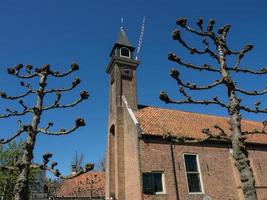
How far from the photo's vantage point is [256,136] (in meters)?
21.0

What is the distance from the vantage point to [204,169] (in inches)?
675

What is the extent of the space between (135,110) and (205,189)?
7553 millimetres

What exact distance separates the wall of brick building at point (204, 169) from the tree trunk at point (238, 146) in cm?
976

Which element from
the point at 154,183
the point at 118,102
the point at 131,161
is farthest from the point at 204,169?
the point at 118,102

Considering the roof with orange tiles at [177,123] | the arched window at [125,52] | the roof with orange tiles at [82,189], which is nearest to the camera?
the roof with orange tiles at [177,123]

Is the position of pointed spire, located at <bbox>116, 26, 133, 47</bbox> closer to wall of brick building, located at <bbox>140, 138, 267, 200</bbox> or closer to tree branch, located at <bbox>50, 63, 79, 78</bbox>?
wall of brick building, located at <bbox>140, 138, 267, 200</bbox>

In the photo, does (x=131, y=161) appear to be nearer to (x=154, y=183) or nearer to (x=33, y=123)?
(x=154, y=183)

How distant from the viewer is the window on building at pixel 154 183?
15086 mm

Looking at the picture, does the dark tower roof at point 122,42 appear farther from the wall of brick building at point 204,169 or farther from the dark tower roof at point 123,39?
the wall of brick building at point 204,169

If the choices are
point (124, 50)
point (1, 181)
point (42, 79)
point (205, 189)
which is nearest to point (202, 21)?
point (42, 79)

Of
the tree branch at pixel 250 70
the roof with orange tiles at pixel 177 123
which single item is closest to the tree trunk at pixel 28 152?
the tree branch at pixel 250 70

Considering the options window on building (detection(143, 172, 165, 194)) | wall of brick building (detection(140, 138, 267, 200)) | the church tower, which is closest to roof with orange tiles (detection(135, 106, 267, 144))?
wall of brick building (detection(140, 138, 267, 200))

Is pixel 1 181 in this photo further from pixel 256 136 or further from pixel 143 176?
pixel 256 136

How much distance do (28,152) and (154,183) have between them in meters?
10.7
